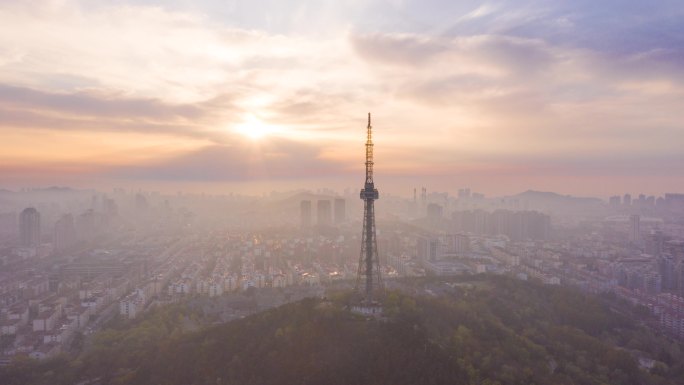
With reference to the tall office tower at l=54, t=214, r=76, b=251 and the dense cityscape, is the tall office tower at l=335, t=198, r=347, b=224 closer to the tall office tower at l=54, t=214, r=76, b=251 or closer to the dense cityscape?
the dense cityscape

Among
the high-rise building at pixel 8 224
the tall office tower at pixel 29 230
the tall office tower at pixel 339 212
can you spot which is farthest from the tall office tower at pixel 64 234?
the tall office tower at pixel 339 212

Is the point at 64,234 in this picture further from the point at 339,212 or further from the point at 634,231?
the point at 634,231

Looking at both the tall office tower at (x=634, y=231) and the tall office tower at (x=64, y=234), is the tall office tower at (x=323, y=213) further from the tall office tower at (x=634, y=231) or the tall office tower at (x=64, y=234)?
the tall office tower at (x=634, y=231)

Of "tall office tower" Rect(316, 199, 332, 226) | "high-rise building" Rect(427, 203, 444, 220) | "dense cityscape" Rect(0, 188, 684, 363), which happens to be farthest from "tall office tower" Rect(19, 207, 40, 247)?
"high-rise building" Rect(427, 203, 444, 220)

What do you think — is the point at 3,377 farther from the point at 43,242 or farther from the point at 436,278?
the point at 43,242

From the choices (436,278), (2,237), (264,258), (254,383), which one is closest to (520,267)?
(436,278)
